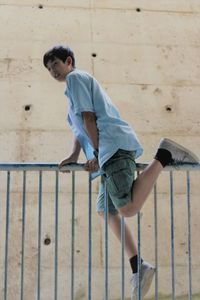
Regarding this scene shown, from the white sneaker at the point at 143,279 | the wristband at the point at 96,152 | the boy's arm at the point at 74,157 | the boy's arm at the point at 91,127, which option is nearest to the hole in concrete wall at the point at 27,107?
the boy's arm at the point at 74,157

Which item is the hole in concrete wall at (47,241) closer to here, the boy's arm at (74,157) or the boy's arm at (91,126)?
the boy's arm at (74,157)

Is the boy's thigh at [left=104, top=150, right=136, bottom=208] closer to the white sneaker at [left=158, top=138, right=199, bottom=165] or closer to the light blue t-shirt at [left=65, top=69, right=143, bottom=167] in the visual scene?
the light blue t-shirt at [left=65, top=69, right=143, bottom=167]

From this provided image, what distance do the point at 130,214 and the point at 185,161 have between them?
0.60 metres

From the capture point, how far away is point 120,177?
3.09 meters

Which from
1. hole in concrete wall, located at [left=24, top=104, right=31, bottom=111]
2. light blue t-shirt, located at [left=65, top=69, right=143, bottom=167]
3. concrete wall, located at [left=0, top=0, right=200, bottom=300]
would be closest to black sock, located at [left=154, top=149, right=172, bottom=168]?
light blue t-shirt, located at [left=65, top=69, right=143, bottom=167]

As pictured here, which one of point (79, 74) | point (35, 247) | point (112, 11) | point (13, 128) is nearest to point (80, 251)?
point (35, 247)

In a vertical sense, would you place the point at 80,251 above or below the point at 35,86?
below

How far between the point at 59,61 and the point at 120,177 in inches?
34.8

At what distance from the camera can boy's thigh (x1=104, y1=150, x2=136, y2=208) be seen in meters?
3.09

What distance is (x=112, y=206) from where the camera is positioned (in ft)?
11.4

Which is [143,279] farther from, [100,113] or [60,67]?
[60,67]

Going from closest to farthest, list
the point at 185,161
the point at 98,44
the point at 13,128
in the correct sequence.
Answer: the point at 185,161, the point at 13,128, the point at 98,44

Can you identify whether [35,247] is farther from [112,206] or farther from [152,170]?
[152,170]

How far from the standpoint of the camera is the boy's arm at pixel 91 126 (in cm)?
312
